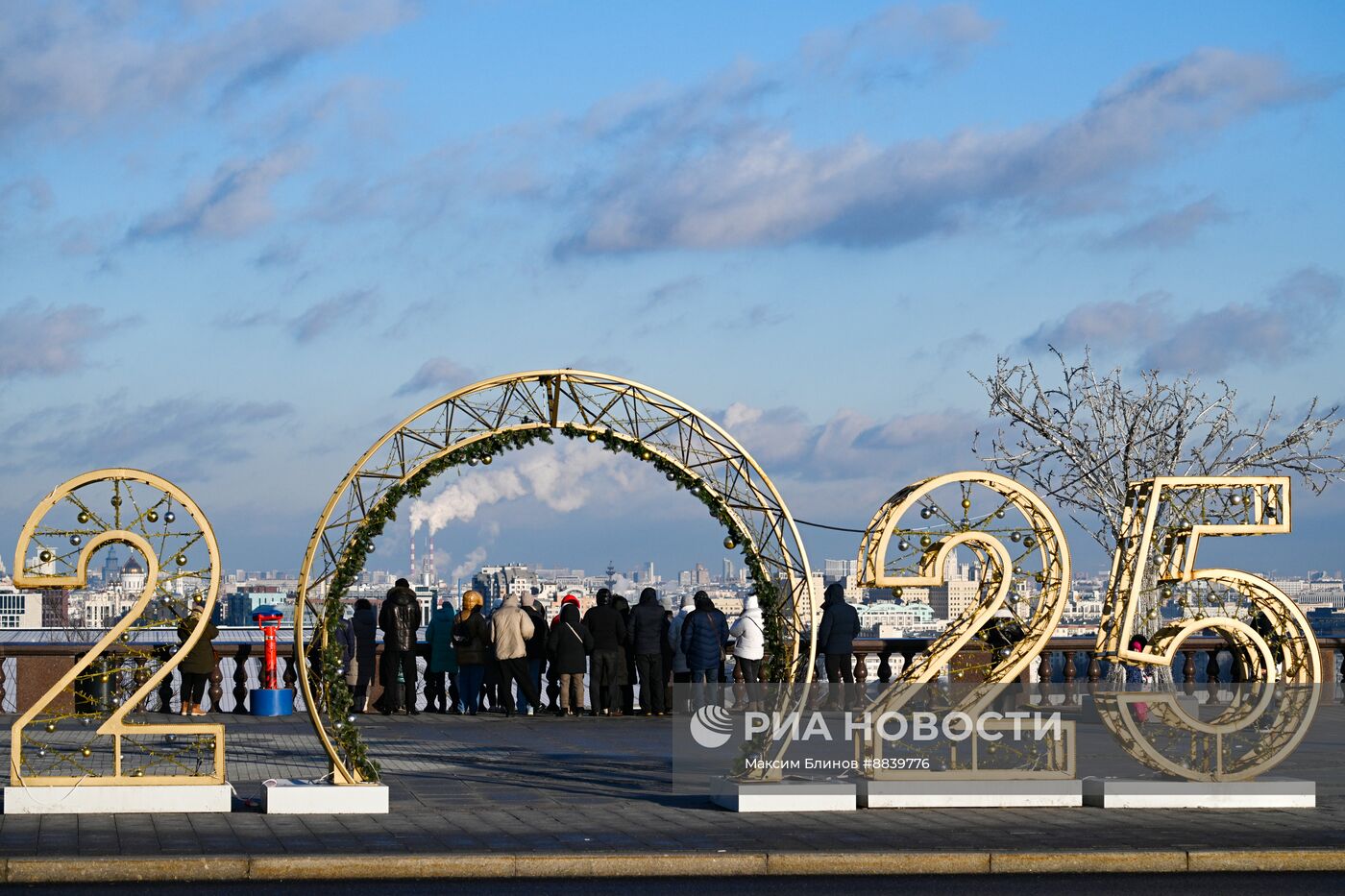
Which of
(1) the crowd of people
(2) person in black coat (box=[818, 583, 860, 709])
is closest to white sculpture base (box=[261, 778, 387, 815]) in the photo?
(1) the crowd of people

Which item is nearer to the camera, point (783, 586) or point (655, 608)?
point (783, 586)

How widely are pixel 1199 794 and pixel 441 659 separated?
39.2ft

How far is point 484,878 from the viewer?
11.7 meters

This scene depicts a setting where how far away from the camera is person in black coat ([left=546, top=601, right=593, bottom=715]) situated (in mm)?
23516

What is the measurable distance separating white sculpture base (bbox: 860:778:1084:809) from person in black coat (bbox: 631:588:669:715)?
8.94m

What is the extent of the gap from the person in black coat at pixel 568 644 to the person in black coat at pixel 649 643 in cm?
65

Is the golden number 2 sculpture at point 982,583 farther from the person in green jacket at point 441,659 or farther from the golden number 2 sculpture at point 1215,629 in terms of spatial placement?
the person in green jacket at point 441,659

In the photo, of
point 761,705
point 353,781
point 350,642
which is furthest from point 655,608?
point 353,781

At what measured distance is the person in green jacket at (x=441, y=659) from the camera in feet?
79.5

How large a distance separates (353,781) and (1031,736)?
227 inches

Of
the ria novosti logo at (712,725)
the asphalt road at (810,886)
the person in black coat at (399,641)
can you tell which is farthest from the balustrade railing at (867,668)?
the asphalt road at (810,886)

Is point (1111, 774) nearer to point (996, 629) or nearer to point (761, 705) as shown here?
point (996, 629)

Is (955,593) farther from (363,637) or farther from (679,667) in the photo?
(363,637)

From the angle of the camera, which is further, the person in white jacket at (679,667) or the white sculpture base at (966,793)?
the person in white jacket at (679,667)
